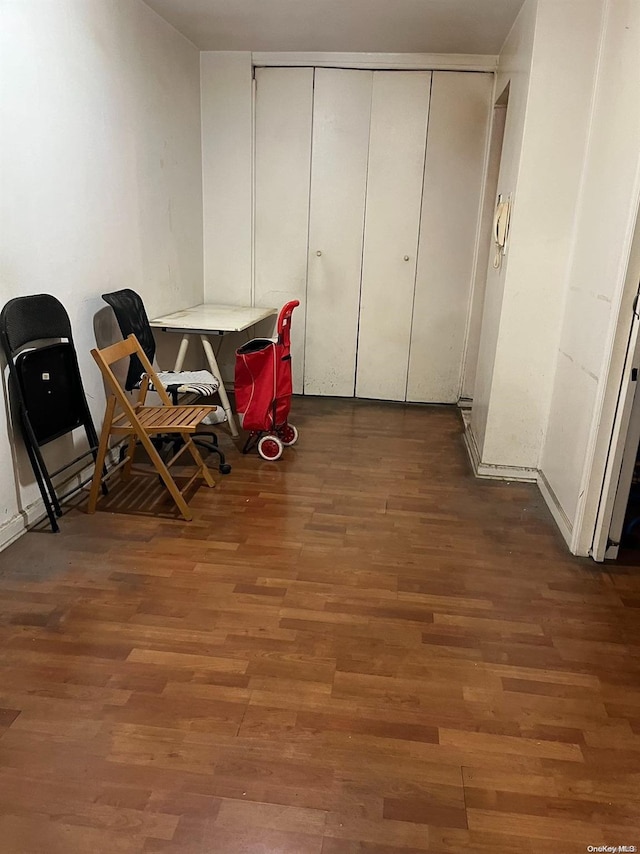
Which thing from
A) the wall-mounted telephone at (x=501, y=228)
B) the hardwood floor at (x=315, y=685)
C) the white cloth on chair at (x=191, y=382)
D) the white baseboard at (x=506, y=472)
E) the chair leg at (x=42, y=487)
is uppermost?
the wall-mounted telephone at (x=501, y=228)

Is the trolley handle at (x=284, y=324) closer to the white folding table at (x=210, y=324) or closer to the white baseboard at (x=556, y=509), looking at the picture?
the white folding table at (x=210, y=324)

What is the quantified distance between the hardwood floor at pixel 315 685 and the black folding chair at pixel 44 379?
0.32 meters

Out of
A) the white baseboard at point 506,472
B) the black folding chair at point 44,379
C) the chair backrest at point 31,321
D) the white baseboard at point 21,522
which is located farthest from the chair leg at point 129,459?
the white baseboard at point 506,472

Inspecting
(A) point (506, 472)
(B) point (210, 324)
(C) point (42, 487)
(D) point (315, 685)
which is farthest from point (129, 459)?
(A) point (506, 472)

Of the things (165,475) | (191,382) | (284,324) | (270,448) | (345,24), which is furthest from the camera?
(345,24)

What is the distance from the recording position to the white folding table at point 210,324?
3900 mm

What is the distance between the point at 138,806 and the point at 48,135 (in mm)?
2747

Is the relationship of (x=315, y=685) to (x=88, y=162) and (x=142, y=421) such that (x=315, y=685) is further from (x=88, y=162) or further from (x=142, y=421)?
(x=88, y=162)

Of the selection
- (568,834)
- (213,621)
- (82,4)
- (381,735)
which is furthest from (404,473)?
(82,4)

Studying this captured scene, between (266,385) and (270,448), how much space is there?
41 cm

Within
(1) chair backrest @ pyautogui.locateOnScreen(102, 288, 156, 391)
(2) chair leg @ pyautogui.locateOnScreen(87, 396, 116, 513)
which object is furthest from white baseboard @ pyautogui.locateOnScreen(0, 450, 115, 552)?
(1) chair backrest @ pyautogui.locateOnScreen(102, 288, 156, 391)

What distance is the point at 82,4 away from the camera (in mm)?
3027

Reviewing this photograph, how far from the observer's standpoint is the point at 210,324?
4004 mm

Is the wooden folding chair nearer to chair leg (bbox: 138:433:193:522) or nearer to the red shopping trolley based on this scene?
chair leg (bbox: 138:433:193:522)
